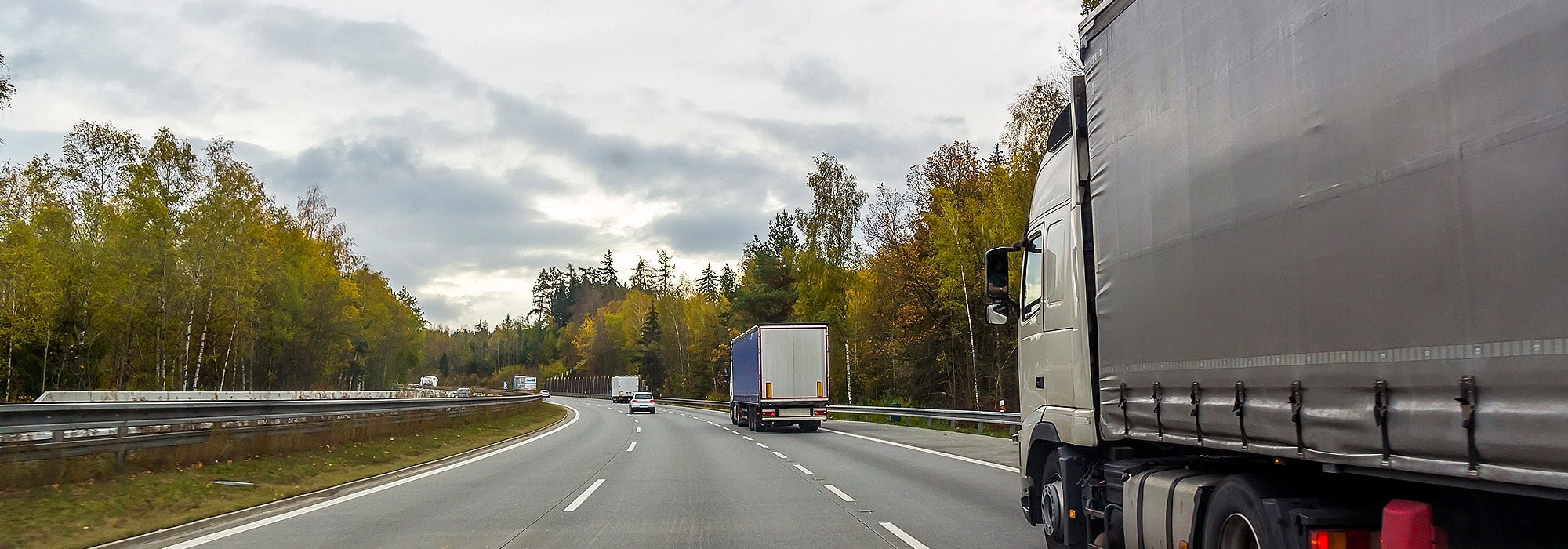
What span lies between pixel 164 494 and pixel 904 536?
910cm

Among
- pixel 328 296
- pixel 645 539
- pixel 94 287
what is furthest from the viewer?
pixel 328 296

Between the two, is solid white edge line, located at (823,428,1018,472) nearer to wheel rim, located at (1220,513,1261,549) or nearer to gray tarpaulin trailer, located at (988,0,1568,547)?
gray tarpaulin trailer, located at (988,0,1568,547)

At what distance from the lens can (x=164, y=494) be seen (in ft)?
38.7

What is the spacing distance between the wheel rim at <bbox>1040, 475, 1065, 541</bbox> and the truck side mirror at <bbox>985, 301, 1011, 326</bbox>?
55.1 inches

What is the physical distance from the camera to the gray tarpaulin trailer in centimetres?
290

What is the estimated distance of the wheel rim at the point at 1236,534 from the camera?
4.69 m

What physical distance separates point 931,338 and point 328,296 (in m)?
37.4

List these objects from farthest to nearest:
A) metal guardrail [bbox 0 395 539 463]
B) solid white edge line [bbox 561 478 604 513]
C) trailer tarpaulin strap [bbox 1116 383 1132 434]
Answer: solid white edge line [bbox 561 478 604 513] < metal guardrail [bbox 0 395 539 463] < trailer tarpaulin strap [bbox 1116 383 1132 434]

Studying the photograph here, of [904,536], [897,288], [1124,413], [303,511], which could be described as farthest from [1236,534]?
[897,288]

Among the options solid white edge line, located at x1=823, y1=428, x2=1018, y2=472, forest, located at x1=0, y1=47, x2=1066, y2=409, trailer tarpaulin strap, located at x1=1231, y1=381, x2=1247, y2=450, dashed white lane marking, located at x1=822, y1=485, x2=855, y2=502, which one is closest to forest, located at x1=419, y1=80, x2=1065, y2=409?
forest, located at x1=0, y1=47, x2=1066, y2=409

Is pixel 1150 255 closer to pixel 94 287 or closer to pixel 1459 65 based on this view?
pixel 1459 65

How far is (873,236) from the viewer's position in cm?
4631

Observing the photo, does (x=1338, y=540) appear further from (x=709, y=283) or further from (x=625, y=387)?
(x=709, y=283)

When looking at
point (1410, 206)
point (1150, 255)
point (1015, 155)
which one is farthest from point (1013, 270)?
point (1410, 206)
